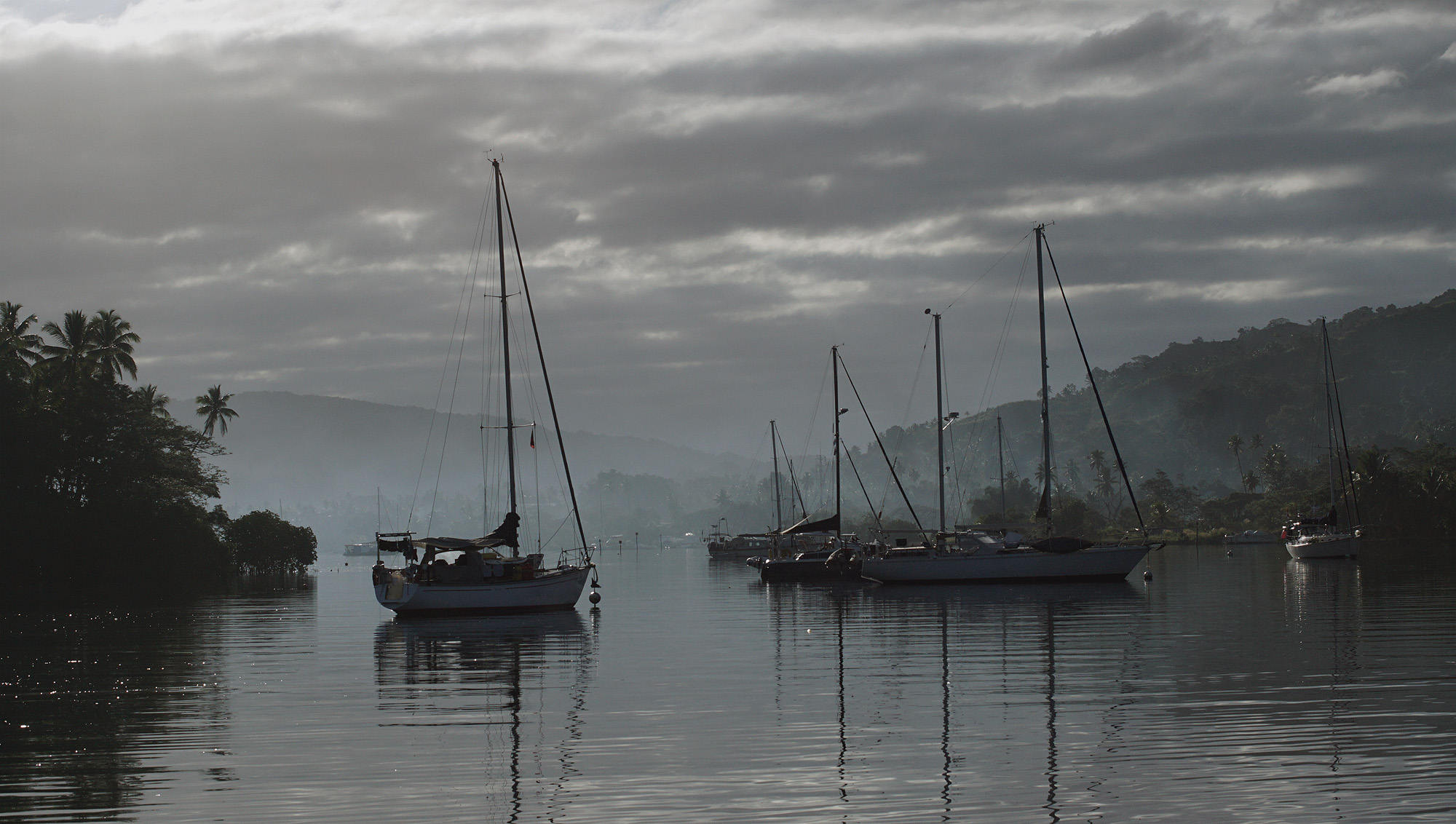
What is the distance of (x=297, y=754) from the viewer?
1808 centimetres

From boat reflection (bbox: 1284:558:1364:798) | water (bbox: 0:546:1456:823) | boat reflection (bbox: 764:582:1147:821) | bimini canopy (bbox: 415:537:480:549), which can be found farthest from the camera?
bimini canopy (bbox: 415:537:480:549)

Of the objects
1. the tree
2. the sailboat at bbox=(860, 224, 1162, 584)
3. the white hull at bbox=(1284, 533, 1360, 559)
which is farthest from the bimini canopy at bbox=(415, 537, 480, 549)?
the white hull at bbox=(1284, 533, 1360, 559)

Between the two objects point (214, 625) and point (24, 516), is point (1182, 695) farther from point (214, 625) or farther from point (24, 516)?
point (24, 516)

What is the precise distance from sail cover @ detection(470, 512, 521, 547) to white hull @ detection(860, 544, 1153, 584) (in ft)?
76.5

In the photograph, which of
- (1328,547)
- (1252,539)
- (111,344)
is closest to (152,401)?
(111,344)

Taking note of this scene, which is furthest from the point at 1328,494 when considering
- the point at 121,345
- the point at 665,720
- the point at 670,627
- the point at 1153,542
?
the point at 665,720

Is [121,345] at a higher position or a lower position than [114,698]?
higher

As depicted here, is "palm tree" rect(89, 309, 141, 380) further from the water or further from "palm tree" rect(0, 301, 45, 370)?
the water

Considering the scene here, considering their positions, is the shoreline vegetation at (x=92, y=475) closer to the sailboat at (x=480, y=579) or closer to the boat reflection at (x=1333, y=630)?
the sailboat at (x=480, y=579)

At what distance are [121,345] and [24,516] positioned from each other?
83.3 ft

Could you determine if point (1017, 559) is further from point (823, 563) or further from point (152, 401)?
point (152, 401)

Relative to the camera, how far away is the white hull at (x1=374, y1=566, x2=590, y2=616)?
45.5 metres

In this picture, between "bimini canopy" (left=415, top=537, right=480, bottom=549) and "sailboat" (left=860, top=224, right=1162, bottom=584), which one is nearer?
"bimini canopy" (left=415, top=537, right=480, bottom=549)

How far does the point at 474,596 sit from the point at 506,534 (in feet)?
9.40
